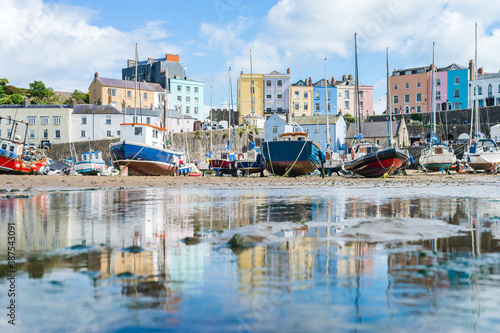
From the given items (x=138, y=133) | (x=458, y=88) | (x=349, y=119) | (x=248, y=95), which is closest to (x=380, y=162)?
(x=138, y=133)

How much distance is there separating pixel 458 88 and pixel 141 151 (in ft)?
233

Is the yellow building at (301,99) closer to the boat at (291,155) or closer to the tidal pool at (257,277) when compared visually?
the boat at (291,155)

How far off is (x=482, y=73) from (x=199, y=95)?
55719mm

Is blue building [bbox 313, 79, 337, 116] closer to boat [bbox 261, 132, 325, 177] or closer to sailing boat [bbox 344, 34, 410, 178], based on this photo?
boat [bbox 261, 132, 325, 177]

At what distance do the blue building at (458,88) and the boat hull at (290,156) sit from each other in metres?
61.1

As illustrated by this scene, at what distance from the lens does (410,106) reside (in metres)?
90.2

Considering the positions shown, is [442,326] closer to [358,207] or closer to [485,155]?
[358,207]

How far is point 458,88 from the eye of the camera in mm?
86438

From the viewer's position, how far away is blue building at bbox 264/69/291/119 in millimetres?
94188

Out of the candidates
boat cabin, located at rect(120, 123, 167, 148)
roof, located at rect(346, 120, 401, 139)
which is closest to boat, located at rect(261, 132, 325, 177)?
boat cabin, located at rect(120, 123, 167, 148)

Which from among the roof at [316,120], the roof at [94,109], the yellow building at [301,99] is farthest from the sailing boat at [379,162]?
the yellow building at [301,99]

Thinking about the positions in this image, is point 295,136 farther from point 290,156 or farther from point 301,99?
point 301,99

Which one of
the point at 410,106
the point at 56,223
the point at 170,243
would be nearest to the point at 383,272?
the point at 170,243

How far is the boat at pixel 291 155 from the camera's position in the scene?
34.2 metres
